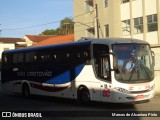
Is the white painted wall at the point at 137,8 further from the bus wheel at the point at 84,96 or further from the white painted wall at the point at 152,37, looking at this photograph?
the bus wheel at the point at 84,96

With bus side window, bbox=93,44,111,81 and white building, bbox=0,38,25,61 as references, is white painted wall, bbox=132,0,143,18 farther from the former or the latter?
white building, bbox=0,38,25,61

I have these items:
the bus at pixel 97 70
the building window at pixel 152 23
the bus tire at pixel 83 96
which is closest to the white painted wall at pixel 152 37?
the building window at pixel 152 23

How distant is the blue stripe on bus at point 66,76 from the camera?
60.3ft

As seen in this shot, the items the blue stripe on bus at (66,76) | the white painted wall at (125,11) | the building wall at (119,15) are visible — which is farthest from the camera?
the white painted wall at (125,11)

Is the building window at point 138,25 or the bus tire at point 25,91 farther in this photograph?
the building window at point 138,25

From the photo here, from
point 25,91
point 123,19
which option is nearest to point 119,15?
point 123,19

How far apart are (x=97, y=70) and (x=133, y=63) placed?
1627 mm

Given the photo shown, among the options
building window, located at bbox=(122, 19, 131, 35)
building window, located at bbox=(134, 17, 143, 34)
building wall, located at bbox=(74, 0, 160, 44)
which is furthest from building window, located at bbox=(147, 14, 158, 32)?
building window, located at bbox=(122, 19, 131, 35)

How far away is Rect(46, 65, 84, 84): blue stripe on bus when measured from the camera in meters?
18.4

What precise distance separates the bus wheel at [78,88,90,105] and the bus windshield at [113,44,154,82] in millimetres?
2136

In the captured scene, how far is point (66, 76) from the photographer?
19.2m

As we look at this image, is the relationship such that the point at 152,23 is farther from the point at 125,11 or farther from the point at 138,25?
the point at 125,11

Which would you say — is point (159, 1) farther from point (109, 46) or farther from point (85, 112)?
point (85, 112)

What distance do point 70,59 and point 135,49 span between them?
3.48 m
